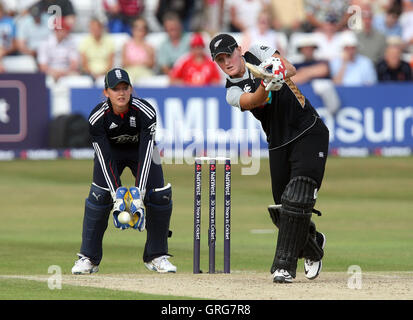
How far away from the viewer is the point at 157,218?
33.8 ft

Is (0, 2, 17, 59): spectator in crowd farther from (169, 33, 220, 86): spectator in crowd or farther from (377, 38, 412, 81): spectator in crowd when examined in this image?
(377, 38, 412, 81): spectator in crowd

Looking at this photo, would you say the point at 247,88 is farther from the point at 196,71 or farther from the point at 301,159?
the point at 196,71

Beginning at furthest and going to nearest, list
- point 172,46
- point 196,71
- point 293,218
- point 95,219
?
1. point 172,46
2. point 196,71
3. point 95,219
4. point 293,218

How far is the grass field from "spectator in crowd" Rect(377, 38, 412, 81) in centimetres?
190

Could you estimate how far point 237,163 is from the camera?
2134 cm

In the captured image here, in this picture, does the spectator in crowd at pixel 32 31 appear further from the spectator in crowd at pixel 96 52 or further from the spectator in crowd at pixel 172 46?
the spectator in crowd at pixel 172 46

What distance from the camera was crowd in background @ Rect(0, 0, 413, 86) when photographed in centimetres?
2286

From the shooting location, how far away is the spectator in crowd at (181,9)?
24875 millimetres

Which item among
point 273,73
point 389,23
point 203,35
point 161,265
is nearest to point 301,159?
point 273,73

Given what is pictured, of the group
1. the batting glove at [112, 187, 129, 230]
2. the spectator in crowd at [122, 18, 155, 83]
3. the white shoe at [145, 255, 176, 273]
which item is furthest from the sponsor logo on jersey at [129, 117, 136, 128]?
the spectator in crowd at [122, 18, 155, 83]

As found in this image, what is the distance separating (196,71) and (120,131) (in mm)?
12413

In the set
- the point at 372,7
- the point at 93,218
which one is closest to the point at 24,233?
the point at 93,218

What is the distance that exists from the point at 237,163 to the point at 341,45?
414 cm

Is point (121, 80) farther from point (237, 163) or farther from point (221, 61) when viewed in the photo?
point (237, 163)
